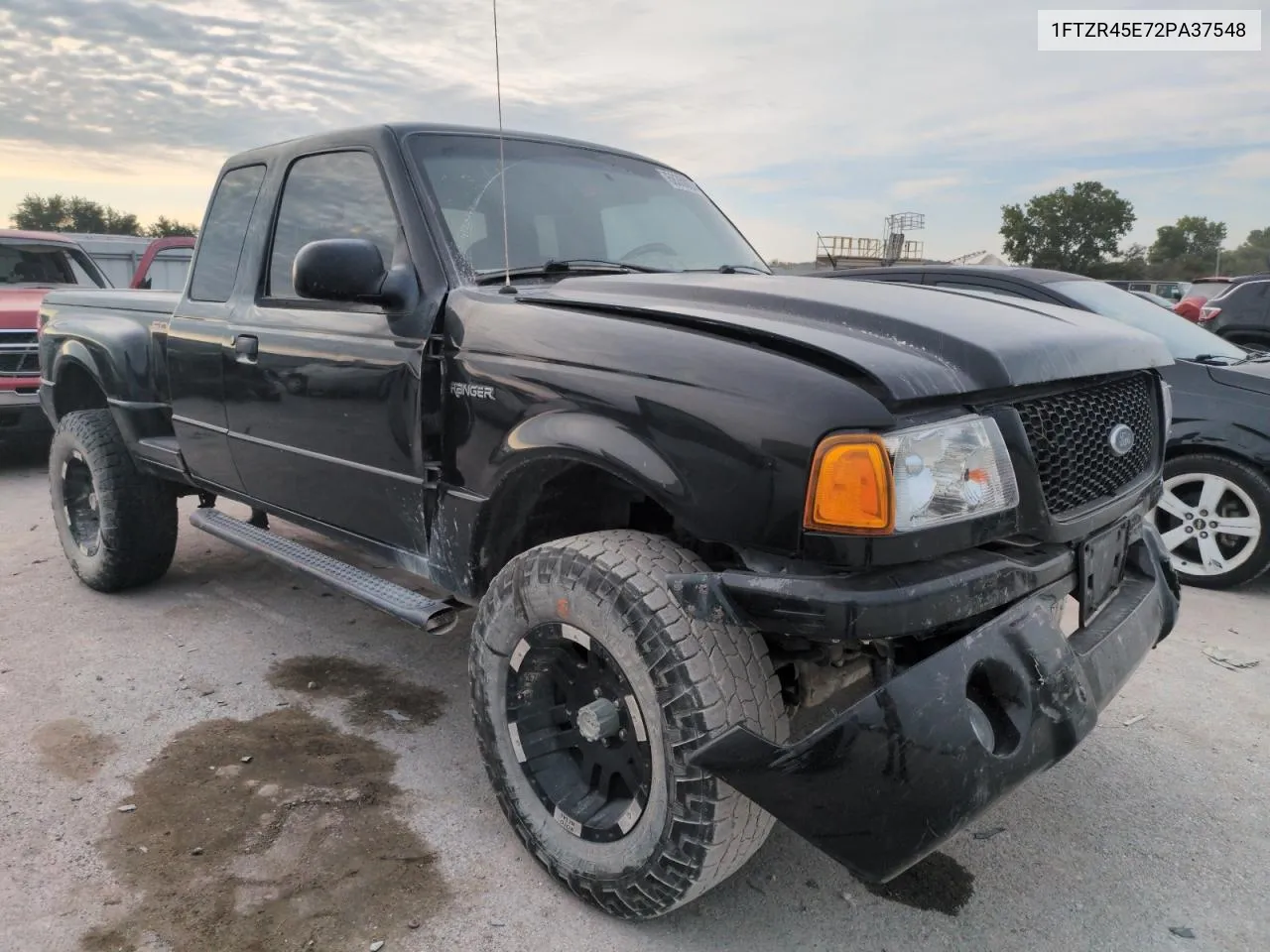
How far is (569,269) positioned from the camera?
2859mm

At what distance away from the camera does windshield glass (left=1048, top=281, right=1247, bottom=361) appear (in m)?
Answer: 5.08

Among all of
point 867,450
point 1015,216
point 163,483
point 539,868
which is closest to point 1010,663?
point 867,450

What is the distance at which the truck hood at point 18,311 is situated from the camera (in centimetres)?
746

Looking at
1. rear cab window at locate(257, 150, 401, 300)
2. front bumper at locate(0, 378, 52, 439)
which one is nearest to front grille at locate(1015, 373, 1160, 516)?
rear cab window at locate(257, 150, 401, 300)

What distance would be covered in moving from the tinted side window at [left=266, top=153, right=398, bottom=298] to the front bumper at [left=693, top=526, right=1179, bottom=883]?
6.41ft

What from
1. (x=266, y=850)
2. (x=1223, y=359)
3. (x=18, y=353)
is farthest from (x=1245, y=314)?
(x=18, y=353)

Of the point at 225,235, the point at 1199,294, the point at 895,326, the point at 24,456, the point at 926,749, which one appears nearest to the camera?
the point at 926,749

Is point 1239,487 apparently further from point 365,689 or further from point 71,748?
point 71,748

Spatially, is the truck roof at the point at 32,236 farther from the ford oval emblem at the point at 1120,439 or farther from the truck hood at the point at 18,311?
the ford oval emblem at the point at 1120,439

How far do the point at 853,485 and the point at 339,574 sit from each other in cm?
200

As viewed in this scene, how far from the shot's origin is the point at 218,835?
100 inches

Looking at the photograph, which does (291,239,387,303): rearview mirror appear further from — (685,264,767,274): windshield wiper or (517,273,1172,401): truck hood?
(685,264,767,274): windshield wiper

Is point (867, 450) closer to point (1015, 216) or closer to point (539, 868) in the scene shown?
point (539, 868)

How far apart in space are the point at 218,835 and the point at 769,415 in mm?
1946
